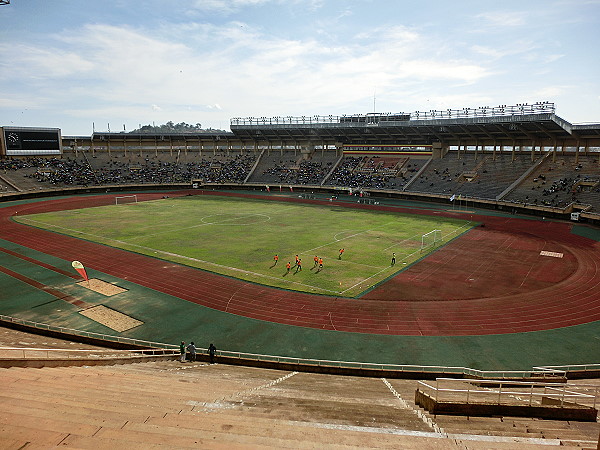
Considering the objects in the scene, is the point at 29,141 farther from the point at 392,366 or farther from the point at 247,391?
the point at 392,366

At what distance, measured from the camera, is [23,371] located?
1094 centimetres

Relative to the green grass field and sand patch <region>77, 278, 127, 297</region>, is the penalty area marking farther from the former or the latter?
sand patch <region>77, 278, 127, 297</region>

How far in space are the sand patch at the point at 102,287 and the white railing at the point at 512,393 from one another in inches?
834

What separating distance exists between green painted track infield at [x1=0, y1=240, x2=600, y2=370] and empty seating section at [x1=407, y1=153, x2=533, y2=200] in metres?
47.5

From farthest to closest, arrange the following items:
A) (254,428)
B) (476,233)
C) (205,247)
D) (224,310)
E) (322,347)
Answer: (476,233) < (205,247) < (224,310) < (322,347) < (254,428)

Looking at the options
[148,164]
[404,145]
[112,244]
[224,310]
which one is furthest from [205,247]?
[148,164]

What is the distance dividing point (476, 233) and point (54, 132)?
84328 mm

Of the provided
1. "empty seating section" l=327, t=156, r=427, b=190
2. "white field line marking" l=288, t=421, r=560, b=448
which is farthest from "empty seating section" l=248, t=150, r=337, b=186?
"white field line marking" l=288, t=421, r=560, b=448

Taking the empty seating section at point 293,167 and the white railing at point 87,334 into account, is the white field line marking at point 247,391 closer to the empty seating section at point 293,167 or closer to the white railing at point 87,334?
the white railing at point 87,334

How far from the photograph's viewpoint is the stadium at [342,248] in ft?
63.3

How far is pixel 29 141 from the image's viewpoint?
7788 cm

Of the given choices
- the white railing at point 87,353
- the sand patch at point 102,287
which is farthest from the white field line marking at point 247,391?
the sand patch at point 102,287

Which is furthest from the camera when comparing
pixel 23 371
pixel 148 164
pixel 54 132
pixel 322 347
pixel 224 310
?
pixel 148 164

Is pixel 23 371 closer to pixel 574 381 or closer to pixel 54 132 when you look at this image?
pixel 574 381
